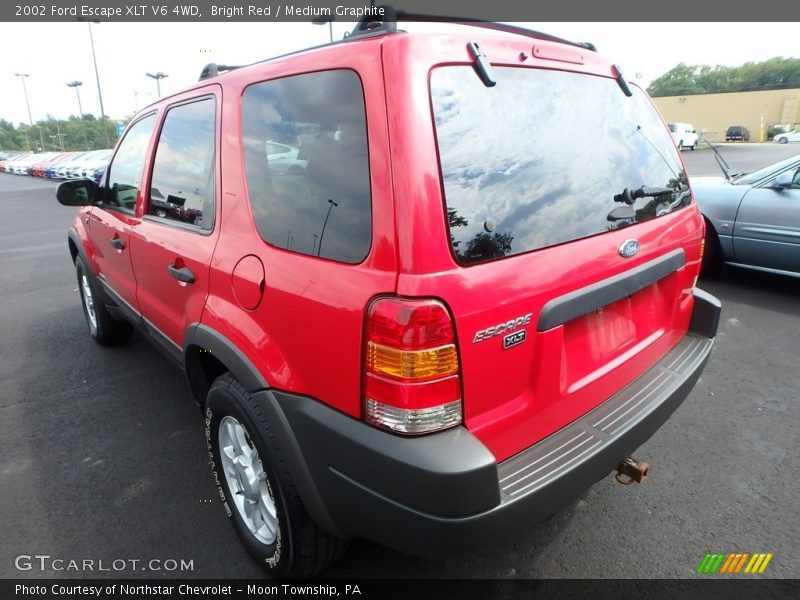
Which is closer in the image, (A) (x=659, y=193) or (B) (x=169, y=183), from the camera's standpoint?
(A) (x=659, y=193)

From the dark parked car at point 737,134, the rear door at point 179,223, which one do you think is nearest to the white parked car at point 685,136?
the dark parked car at point 737,134

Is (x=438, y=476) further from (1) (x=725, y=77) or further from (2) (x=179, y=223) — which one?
(1) (x=725, y=77)

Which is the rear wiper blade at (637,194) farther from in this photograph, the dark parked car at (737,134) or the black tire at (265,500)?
the dark parked car at (737,134)

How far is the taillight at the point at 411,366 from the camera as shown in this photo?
1.40m

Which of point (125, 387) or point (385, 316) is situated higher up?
point (385, 316)

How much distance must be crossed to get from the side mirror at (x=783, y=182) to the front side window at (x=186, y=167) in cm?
513

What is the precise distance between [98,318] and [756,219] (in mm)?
6056

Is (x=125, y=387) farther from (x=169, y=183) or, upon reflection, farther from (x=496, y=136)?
(x=496, y=136)

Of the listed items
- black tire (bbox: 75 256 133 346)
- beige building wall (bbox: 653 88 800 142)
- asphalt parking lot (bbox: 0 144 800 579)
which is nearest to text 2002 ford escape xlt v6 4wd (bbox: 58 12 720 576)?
asphalt parking lot (bbox: 0 144 800 579)

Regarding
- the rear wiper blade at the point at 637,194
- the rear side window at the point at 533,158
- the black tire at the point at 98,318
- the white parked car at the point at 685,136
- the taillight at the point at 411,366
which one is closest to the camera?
the taillight at the point at 411,366

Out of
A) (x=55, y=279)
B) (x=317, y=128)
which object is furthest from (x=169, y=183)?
(x=55, y=279)

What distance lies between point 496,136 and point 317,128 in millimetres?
574

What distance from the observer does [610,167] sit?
1968mm

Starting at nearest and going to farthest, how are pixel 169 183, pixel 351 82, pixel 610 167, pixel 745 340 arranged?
pixel 351 82 → pixel 610 167 → pixel 169 183 → pixel 745 340
